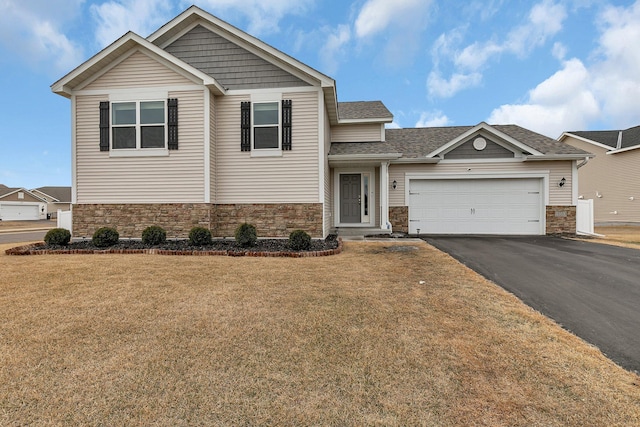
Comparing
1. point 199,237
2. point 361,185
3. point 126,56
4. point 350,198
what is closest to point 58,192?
point 126,56

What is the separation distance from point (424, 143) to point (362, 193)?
3.79 meters

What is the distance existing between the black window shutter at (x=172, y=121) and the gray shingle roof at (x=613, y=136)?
23.7 m

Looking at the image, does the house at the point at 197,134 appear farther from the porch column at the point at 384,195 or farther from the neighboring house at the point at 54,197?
the neighboring house at the point at 54,197

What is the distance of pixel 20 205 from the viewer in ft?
136

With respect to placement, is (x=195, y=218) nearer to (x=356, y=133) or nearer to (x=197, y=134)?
(x=197, y=134)

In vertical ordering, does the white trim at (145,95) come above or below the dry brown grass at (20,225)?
above

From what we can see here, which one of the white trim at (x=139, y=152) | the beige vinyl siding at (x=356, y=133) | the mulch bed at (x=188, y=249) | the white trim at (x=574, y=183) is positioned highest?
the beige vinyl siding at (x=356, y=133)

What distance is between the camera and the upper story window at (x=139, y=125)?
9305 mm

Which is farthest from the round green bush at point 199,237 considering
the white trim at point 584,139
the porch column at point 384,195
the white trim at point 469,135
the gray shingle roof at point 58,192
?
the gray shingle roof at point 58,192

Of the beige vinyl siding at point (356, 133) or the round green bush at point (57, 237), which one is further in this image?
the beige vinyl siding at point (356, 133)

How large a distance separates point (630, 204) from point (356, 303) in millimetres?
22132

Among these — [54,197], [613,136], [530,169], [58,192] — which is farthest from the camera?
[58,192]

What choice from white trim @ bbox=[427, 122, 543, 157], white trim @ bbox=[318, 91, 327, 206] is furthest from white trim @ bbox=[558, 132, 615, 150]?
white trim @ bbox=[318, 91, 327, 206]

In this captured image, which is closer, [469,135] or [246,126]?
[246,126]
